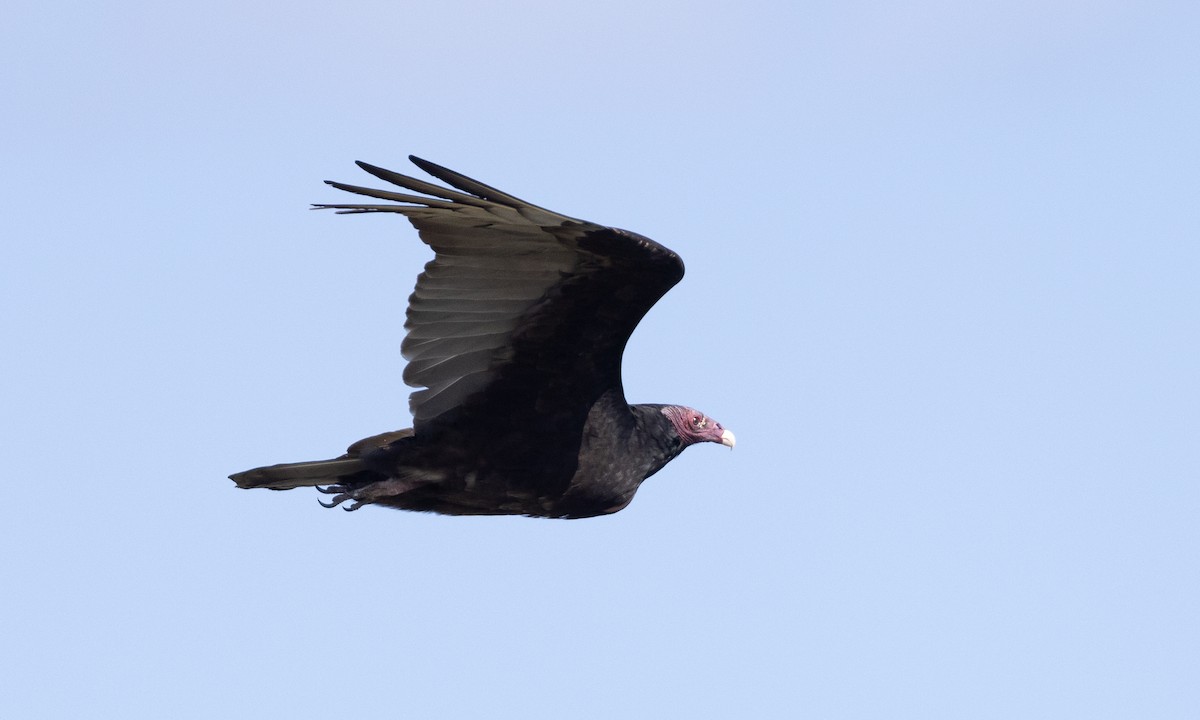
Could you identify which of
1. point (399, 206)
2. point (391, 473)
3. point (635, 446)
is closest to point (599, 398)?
point (635, 446)

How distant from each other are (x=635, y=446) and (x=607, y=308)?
3.12 feet

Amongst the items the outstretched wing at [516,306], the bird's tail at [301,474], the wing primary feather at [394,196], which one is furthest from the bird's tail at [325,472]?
the wing primary feather at [394,196]

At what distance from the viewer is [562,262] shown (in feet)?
26.0

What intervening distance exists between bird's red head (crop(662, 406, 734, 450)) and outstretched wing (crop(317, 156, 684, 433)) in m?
0.85

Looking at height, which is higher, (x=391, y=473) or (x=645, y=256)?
(x=645, y=256)

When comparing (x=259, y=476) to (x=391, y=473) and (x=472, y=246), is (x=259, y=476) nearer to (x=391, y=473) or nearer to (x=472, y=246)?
(x=391, y=473)

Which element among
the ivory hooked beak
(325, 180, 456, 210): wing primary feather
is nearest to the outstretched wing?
(325, 180, 456, 210): wing primary feather

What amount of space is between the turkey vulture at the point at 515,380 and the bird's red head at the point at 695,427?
471 mm

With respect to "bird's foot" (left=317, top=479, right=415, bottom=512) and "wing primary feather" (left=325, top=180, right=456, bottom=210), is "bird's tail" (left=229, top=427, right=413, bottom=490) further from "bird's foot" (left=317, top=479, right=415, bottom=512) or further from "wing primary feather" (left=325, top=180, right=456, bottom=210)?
"wing primary feather" (left=325, top=180, right=456, bottom=210)

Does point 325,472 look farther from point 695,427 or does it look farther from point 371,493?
point 695,427

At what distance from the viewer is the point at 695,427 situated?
9617 millimetres

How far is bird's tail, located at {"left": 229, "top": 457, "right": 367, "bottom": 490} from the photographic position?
27.8 feet

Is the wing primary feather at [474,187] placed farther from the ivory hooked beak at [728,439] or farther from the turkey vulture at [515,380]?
the ivory hooked beak at [728,439]

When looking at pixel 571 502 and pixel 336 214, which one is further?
pixel 571 502
